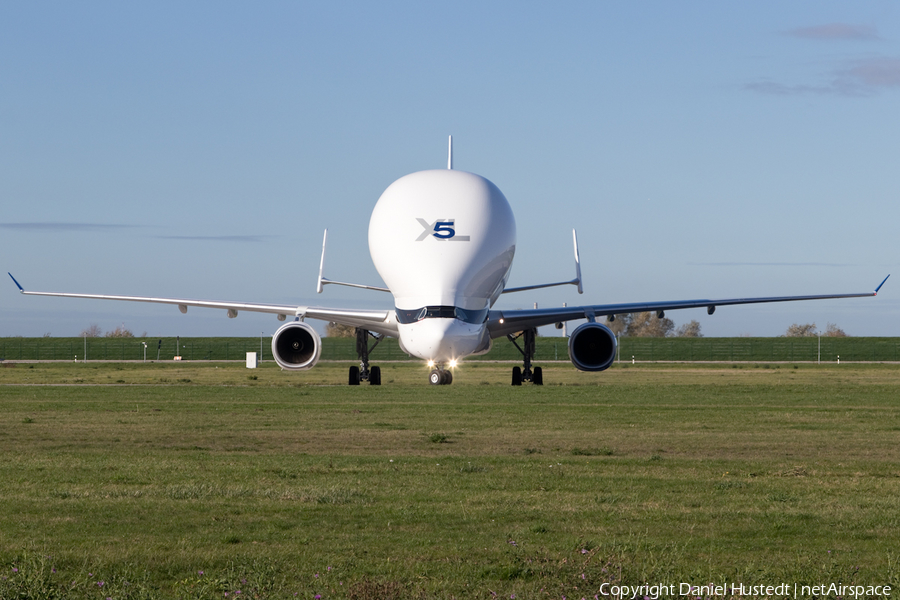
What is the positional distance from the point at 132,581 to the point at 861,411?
1917 cm

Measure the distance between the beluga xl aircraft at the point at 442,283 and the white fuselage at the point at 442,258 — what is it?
27 mm

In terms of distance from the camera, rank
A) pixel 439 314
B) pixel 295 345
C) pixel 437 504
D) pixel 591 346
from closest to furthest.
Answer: pixel 437 504 < pixel 439 314 < pixel 295 345 < pixel 591 346

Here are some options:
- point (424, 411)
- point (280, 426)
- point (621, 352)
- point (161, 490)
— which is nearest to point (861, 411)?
point (424, 411)

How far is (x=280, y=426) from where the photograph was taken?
60.8 ft

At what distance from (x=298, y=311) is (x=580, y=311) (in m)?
8.80

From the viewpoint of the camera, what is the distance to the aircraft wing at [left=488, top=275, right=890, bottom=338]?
1297 inches

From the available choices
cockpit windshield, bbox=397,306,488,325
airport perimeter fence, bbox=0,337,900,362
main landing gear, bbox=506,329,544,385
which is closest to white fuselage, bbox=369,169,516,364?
cockpit windshield, bbox=397,306,488,325

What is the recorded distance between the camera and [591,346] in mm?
31547

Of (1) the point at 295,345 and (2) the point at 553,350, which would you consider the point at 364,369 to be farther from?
(2) the point at 553,350

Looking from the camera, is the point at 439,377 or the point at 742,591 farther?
the point at 439,377

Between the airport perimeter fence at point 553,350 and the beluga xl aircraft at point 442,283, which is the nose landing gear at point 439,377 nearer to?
the beluga xl aircraft at point 442,283

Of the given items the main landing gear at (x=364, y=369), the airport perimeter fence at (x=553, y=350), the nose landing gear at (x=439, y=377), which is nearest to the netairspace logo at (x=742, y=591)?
the nose landing gear at (x=439, y=377)

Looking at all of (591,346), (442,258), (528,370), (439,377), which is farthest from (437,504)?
(528,370)

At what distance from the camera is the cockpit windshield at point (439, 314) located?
28.6 m
